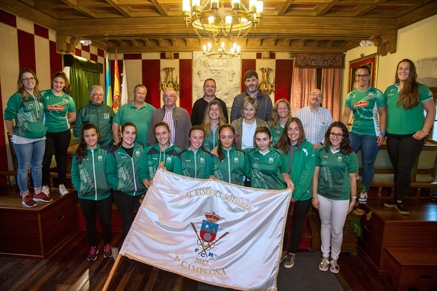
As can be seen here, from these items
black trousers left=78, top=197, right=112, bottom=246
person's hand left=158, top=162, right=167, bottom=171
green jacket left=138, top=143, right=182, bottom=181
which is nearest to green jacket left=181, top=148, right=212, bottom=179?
green jacket left=138, top=143, right=182, bottom=181

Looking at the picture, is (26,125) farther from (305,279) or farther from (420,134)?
(420,134)

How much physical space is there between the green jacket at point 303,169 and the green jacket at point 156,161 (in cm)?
102

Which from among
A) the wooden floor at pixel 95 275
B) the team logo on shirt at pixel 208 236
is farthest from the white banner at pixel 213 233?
the wooden floor at pixel 95 275

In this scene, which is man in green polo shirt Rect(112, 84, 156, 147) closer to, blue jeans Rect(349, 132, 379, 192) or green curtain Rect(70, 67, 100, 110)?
blue jeans Rect(349, 132, 379, 192)

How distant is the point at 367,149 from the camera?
Answer: 329cm

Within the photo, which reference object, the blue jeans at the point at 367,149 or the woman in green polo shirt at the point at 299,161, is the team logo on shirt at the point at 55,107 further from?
the blue jeans at the point at 367,149

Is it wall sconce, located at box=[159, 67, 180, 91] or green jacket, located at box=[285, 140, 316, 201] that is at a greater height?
wall sconce, located at box=[159, 67, 180, 91]

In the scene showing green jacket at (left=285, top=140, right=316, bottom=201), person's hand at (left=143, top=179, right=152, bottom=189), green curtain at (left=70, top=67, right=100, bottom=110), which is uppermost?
green curtain at (left=70, top=67, right=100, bottom=110)

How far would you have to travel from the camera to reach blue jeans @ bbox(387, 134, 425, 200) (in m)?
3.02

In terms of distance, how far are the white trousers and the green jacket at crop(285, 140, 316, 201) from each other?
7.9 inches

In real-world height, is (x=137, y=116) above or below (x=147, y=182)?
above

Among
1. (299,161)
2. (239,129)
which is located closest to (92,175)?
(239,129)

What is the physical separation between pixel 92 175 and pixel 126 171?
1.08 ft

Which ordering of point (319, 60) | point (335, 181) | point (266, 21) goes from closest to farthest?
point (335, 181)
point (266, 21)
point (319, 60)
